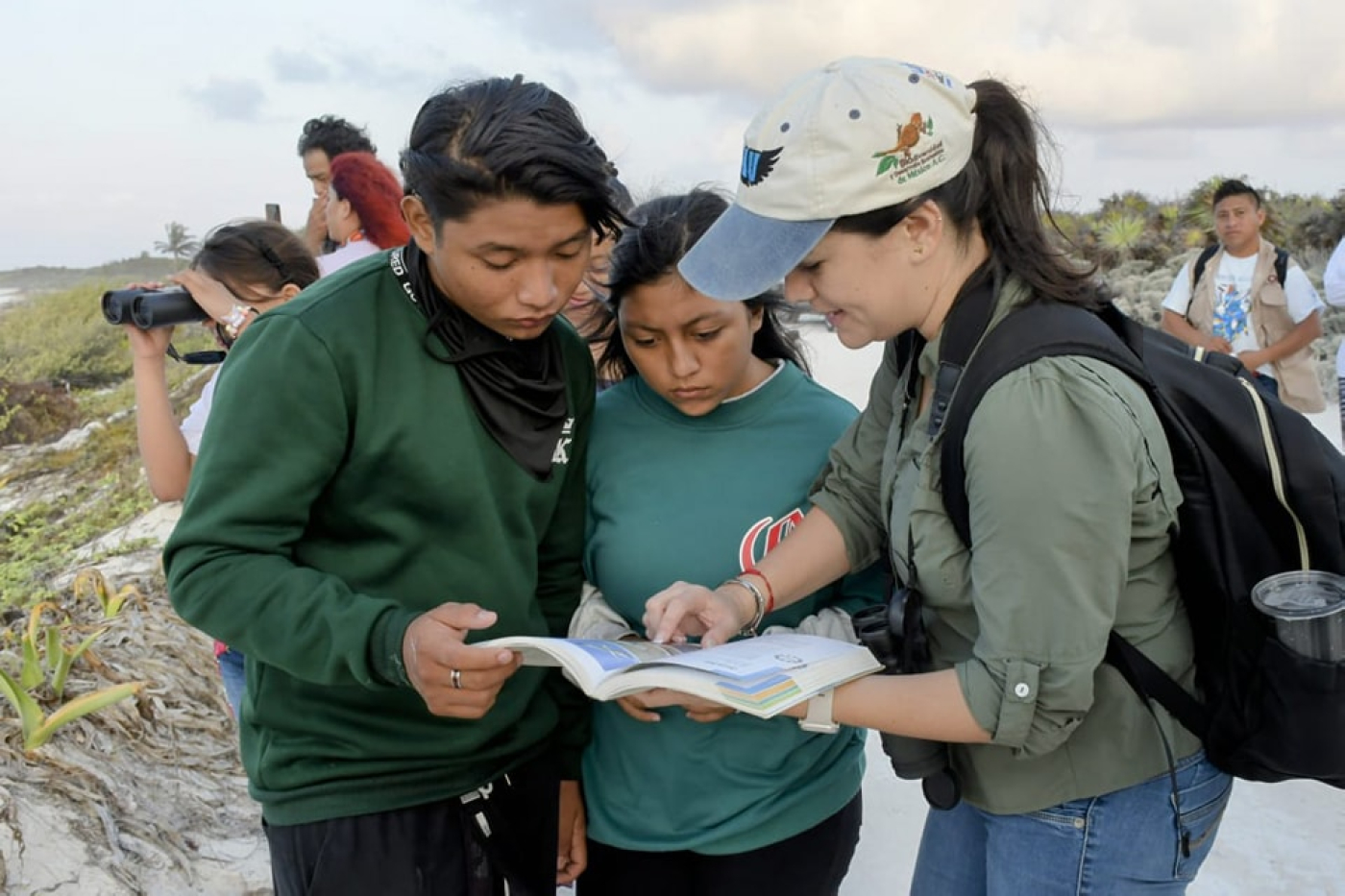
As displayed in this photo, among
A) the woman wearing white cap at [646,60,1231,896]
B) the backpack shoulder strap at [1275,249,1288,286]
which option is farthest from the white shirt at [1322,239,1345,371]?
the woman wearing white cap at [646,60,1231,896]

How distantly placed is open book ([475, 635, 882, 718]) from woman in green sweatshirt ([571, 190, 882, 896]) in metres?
0.31

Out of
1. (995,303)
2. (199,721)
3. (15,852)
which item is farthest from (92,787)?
(995,303)

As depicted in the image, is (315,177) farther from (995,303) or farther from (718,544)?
(995,303)

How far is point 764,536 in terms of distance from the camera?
2.06 meters

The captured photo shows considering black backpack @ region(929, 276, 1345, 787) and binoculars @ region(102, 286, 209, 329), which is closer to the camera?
black backpack @ region(929, 276, 1345, 787)

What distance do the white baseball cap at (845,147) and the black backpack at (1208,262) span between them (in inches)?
229

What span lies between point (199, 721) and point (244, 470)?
9.08ft

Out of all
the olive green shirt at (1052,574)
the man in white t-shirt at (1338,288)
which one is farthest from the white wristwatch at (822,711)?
the man in white t-shirt at (1338,288)

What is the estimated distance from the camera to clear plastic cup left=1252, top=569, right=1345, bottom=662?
141 centimetres

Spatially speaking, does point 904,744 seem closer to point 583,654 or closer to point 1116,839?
point 1116,839

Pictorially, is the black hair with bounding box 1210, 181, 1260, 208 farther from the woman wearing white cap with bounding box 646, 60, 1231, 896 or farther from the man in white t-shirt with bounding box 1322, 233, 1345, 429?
the woman wearing white cap with bounding box 646, 60, 1231, 896

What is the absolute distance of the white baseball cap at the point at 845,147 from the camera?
4.90ft

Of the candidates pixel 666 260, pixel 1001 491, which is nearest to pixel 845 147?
pixel 1001 491

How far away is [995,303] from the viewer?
1557 millimetres
